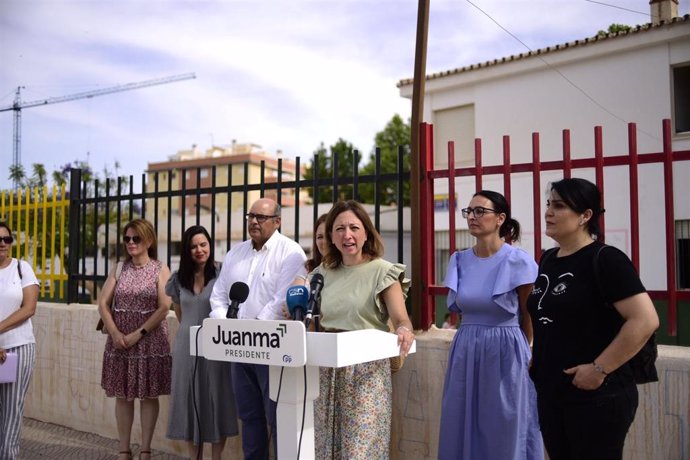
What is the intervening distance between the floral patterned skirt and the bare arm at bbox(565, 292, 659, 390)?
1121mm

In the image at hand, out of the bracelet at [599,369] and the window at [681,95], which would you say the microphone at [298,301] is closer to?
the bracelet at [599,369]

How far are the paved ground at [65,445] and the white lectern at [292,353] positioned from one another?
332 centimetres

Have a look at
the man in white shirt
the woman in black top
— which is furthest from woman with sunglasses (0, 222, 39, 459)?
the woman in black top

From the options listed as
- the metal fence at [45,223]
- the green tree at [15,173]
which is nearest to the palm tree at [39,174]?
the green tree at [15,173]

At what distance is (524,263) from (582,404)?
36.1 inches

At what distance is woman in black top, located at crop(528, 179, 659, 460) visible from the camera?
90.0 inches

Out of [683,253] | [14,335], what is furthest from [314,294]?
[683,253]

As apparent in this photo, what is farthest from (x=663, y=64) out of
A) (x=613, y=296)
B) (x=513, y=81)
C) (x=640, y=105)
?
(x=613, y=296)

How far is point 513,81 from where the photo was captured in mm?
16484

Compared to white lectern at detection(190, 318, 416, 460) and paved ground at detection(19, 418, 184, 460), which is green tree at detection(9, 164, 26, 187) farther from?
white lectern at detection(190, 318, 416, 460)

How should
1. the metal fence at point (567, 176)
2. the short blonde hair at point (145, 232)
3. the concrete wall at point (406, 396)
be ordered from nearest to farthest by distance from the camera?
the concrete wall at point (406, 396)
the metal fence at point (567, 176)
the short blonde hair at point (145, 232)

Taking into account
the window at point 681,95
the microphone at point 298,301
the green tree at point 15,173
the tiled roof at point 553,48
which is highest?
the tiled roof at point 553,48

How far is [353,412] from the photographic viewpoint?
3043 millimetres

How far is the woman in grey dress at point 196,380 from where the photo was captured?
451 centimetres
